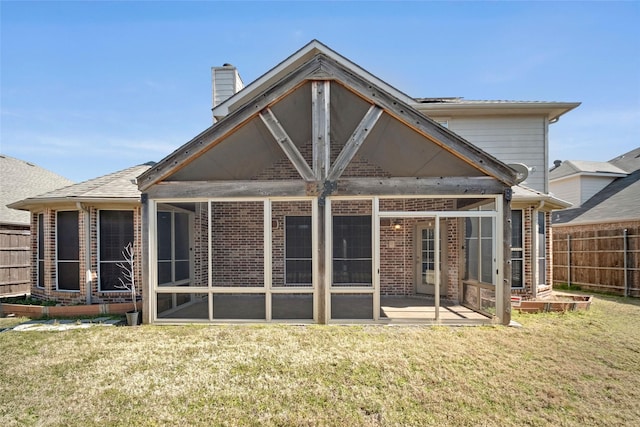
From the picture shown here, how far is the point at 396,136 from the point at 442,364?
470 centimetres

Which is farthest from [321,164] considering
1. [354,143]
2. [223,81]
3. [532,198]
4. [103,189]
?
[223,81]

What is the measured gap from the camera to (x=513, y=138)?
34.6 feet

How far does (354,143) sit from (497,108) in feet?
20.6

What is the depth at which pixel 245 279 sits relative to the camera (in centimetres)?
971

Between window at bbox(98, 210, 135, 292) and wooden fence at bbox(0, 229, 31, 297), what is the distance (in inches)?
204

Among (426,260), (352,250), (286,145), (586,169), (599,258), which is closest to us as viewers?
(286,145)

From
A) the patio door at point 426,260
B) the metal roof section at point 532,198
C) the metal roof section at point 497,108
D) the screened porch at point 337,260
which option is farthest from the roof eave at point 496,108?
the patio door at point 426,260

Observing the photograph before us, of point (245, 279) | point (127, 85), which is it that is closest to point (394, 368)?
point (245, 279)

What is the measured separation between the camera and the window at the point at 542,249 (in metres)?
9.84

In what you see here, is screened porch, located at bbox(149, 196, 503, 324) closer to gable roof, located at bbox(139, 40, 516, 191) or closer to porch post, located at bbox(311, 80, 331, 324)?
porch post, located at bbox(311, 80, 331, 324)

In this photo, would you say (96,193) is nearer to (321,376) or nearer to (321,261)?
(321,261)

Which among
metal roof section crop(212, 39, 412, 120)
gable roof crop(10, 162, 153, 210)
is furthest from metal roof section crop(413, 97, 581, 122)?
gable roof crop(10, 162, 153, 210)

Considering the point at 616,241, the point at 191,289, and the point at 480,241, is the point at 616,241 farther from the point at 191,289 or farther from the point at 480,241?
the point at 191,289

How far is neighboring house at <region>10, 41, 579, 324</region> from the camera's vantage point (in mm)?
6535
